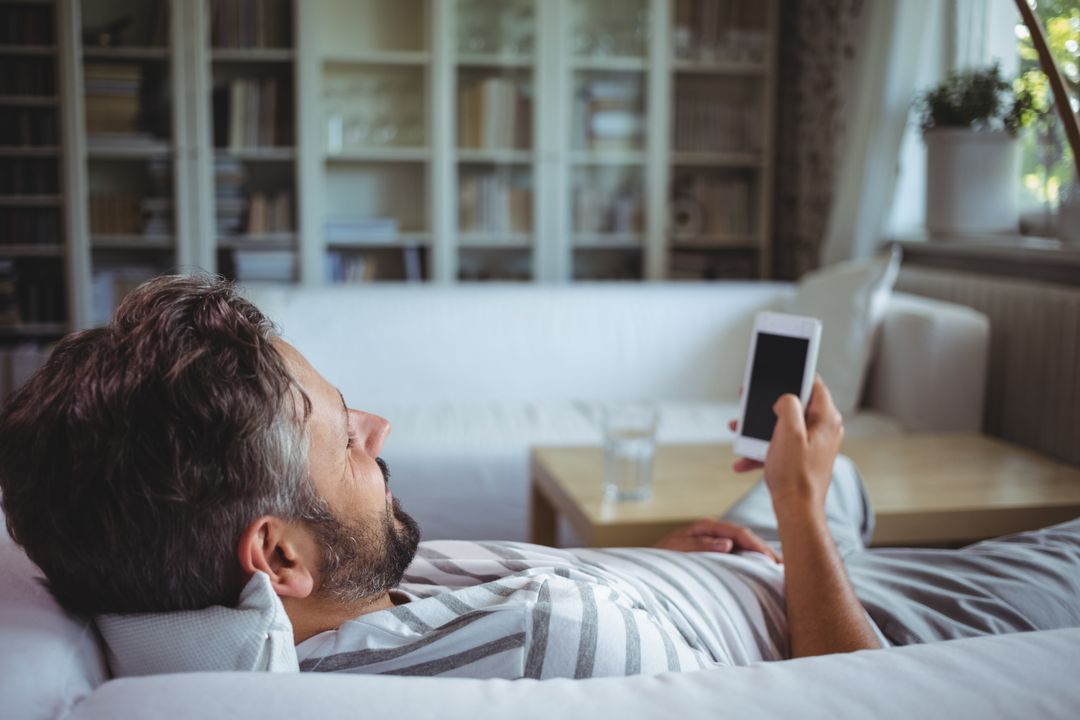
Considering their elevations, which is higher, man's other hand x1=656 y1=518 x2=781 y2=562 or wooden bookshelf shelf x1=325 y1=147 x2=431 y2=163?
wooden bookshelf shelf x1=325 y1=147 x2=431 y2=163

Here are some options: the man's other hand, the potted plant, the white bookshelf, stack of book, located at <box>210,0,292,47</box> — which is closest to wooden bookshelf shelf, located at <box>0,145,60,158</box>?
the white bookshelf

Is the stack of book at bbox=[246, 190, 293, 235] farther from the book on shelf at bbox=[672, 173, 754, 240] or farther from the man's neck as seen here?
the man's neck

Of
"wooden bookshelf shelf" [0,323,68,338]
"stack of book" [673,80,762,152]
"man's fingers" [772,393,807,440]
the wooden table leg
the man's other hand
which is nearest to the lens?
"man's fingers" [772,393,807,440]

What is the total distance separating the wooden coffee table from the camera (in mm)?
1700

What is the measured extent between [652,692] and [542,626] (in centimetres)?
19

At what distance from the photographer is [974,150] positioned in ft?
9.50

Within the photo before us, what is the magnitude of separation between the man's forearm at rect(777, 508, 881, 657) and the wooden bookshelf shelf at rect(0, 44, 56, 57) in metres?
3.71

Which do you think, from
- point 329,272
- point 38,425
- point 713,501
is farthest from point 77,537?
point 329,272

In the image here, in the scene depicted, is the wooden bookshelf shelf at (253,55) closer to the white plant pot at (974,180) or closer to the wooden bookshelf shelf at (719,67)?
the wooden bookshelf shelf at (719,67)

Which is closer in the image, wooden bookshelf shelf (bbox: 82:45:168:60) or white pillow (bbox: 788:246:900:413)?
white pillow (bbox: 788:246:900:413)

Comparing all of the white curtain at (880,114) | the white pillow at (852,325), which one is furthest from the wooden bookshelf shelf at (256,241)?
the white pillow at (852,325)

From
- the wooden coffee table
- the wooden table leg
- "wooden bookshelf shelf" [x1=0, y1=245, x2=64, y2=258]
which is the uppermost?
"wooden bookshelf shelf" [x1=0, y1=245, x2=64, y2=258]

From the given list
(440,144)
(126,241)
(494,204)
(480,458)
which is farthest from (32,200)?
(480,458)

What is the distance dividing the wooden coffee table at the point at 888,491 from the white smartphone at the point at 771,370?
0.98 feet
